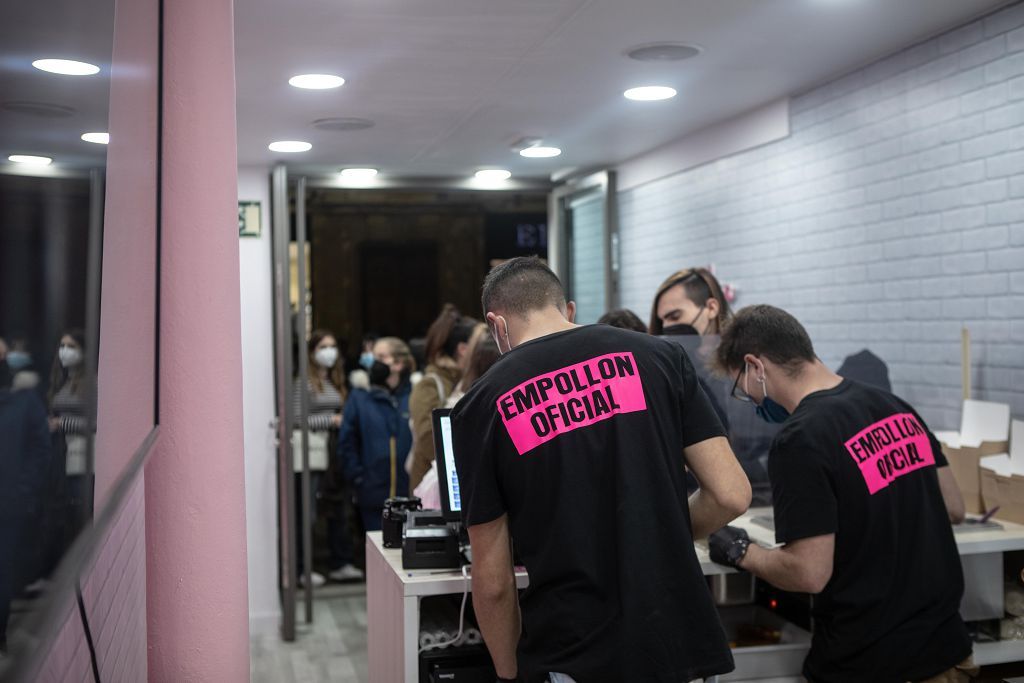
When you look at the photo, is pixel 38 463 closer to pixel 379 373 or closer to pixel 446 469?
pixel 446 469

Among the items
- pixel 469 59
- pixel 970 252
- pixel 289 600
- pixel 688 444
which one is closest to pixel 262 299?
pixel 289 600

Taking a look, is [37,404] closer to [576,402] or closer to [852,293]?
[576,402]

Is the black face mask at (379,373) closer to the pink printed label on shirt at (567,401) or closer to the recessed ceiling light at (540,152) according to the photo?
the recessed ceiling light at (540,152)

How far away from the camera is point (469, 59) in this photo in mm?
3670

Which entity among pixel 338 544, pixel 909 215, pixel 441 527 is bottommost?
pixel 338 544

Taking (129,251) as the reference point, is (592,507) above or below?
below

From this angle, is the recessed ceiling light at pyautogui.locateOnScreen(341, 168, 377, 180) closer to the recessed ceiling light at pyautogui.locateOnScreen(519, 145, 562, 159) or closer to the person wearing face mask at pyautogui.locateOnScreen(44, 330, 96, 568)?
the recessed ceiling light at pyautogui.locateOnScreen(519, 145, 562, 159)

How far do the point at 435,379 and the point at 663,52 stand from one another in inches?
73.3

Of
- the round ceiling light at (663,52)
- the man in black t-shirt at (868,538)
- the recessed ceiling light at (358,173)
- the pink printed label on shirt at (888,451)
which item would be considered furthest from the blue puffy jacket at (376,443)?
the pink printed label on shirt at (888,451)

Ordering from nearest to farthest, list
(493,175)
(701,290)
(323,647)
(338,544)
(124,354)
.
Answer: (124,354), (701,290), (323,647), (493,175), (338,544)

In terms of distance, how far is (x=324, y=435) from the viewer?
20.8 ft

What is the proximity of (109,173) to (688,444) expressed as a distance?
4.21 feet

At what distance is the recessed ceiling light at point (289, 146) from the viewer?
5215 millimetres

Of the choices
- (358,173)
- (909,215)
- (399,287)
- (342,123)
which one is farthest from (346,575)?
(399,287)
